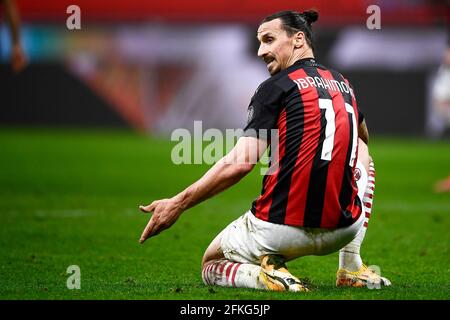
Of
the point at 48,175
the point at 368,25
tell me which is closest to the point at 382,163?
the point at 48,175

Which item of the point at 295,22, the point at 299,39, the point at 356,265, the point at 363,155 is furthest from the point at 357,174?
the point at 295,22

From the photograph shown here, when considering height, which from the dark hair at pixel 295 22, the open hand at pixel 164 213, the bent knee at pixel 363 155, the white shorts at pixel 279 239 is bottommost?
the white shorts at pixel 279 239

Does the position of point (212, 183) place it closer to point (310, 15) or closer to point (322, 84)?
point (322, 84)

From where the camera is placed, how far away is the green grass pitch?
5398 mm

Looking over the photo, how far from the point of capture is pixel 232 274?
209 inches

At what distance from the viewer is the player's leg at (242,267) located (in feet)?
16.7

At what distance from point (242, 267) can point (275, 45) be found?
4.25 feet

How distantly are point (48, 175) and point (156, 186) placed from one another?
211 cm

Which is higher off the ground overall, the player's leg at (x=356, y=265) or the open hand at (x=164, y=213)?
the open hand at (x=164, y=213)

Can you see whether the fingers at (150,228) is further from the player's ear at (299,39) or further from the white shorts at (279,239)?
the player's ear at (299,39)

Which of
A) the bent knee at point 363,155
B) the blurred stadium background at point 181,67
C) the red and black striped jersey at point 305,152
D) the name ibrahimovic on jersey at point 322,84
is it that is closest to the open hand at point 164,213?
the red and black striped jersey at point 305,152

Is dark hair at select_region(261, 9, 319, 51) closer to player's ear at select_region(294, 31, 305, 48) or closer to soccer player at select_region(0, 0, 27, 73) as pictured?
player's ear at select_region(294, 31, 305, 48)

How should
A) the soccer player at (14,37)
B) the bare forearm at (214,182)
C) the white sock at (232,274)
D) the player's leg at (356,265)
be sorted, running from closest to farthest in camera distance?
the bare forearm at (214,182)
the white sock at (232,274)
the player's leg at (356,265)
the soccer player at (14,37)

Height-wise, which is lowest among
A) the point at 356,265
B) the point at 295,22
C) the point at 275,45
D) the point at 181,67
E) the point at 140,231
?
the point at 181,67
